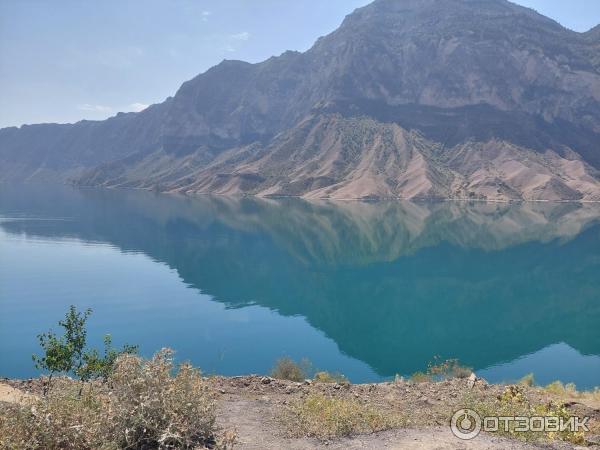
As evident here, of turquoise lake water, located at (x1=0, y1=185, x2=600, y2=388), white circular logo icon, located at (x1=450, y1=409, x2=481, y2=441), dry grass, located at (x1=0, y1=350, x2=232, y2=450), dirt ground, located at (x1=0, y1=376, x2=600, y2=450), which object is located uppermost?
dry grass, located at (x1=0, y1=350, x2=232, y2=450)

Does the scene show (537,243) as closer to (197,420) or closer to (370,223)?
(370,223)

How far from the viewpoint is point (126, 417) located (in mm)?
9398

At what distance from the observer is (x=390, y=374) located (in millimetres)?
30219

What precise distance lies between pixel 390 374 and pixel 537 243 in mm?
72392

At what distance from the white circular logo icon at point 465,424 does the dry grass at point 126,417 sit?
579cm

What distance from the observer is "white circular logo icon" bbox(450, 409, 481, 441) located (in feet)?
36.7

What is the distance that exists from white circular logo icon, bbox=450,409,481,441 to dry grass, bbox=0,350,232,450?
579 centimetres

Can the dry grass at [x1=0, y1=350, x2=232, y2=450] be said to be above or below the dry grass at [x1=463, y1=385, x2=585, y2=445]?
above

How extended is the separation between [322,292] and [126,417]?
46.4 meters

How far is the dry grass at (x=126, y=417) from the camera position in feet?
29.8

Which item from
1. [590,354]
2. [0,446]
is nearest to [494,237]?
[590,354]

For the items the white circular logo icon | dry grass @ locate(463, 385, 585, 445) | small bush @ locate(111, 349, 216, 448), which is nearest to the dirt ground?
the white circular logo icon

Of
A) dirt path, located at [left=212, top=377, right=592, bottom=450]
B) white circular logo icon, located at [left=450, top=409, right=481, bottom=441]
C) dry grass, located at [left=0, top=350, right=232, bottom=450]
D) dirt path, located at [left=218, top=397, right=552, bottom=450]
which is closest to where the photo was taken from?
dry grass, located at [left=0, top=350, right=232, bottom=450]

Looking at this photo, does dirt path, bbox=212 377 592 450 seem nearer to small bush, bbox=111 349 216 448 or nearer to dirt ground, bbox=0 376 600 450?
dirt ground, bbox=0 376 600 450
